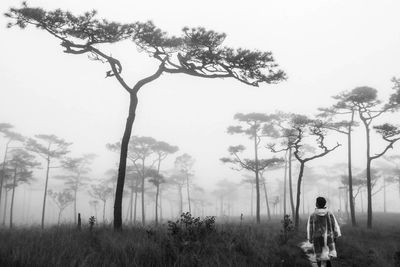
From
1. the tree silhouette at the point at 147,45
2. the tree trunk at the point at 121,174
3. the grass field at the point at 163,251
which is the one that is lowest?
the grass field at the point at 163,251

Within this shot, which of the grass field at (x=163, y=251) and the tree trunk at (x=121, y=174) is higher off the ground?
the tree trunk at (x=121, y=174)

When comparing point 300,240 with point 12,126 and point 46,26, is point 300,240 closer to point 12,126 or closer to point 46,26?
point 46,26

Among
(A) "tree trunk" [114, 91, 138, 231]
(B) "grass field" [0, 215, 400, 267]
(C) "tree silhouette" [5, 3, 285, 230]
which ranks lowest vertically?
(B) "grass field" [0, 215, 400, 267]

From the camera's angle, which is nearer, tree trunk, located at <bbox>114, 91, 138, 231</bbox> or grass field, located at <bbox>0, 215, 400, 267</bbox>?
grass field, located at <bbox>0, 215, 400, 267</bbox>

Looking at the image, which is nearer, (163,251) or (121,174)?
(163,251)

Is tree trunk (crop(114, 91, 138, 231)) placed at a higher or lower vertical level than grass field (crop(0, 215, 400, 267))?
higher

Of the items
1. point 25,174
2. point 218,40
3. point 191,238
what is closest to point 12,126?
point 25,174

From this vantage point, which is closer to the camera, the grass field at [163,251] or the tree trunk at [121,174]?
the grass field at [163,251]

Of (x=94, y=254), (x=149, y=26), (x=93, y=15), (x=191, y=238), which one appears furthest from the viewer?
(x=149, y=26)

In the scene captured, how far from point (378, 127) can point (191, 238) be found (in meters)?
17.5

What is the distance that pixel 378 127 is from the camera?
20328 millimetres

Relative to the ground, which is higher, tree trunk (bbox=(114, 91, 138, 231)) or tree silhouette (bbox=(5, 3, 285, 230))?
tree silhouette (bbox=(5, 3, 285, 230))

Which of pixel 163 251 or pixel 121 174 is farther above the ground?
pixel 121 174

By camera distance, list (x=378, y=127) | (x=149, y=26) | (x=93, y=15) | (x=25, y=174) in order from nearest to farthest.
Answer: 1. (x=93, y=15)
2. (x=149, y=26)
3. (x=378, y=127)
4. (x=25, y=174)
